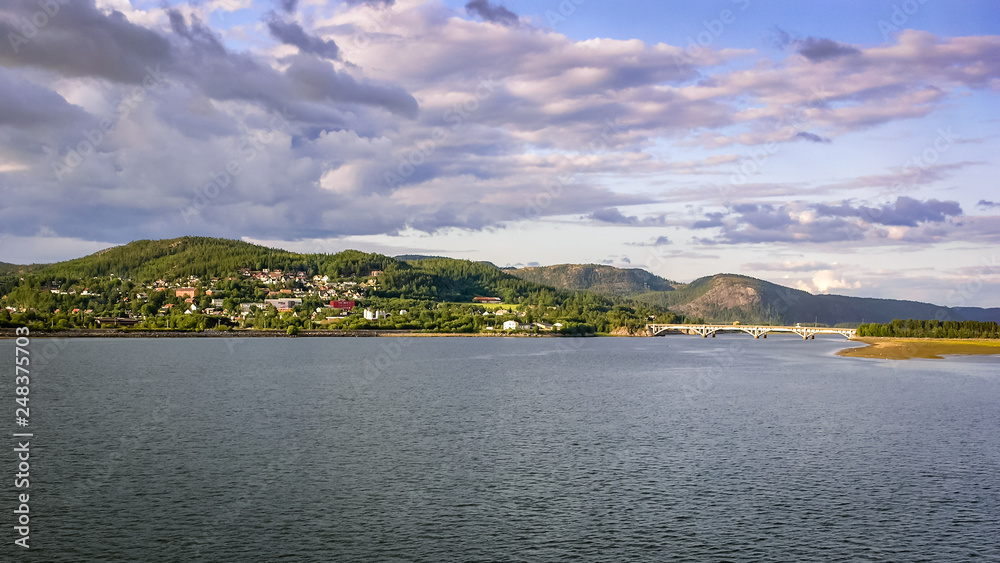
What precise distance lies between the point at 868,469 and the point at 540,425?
63.1ft

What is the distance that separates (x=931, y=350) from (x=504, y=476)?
467 feet

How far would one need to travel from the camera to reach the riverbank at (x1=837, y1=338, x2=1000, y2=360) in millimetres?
134913

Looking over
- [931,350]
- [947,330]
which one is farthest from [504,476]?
[947,330]

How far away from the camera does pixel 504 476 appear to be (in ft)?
103

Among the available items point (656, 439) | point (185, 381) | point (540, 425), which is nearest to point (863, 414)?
point (656, 439)

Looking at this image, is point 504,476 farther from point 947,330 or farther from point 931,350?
point 947,330

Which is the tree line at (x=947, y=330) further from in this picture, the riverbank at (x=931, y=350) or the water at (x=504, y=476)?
the water at (x=504, y=476)

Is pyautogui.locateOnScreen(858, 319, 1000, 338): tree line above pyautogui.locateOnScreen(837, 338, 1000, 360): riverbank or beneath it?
above

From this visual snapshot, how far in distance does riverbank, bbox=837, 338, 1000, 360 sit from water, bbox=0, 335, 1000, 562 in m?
78.6

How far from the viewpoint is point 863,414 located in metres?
52.4

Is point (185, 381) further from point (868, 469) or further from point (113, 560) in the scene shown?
point (868, 469)

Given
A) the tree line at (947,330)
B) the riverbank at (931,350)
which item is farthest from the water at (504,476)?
the tree line at (947,330)

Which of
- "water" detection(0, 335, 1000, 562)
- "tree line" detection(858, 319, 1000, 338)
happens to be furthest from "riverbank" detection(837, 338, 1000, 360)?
"water" detection(0, 335, 1000, 562)

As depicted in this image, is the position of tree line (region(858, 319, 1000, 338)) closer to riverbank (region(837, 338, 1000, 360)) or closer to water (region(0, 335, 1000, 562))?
riverbank (region(837, 338, 1000, 360))
